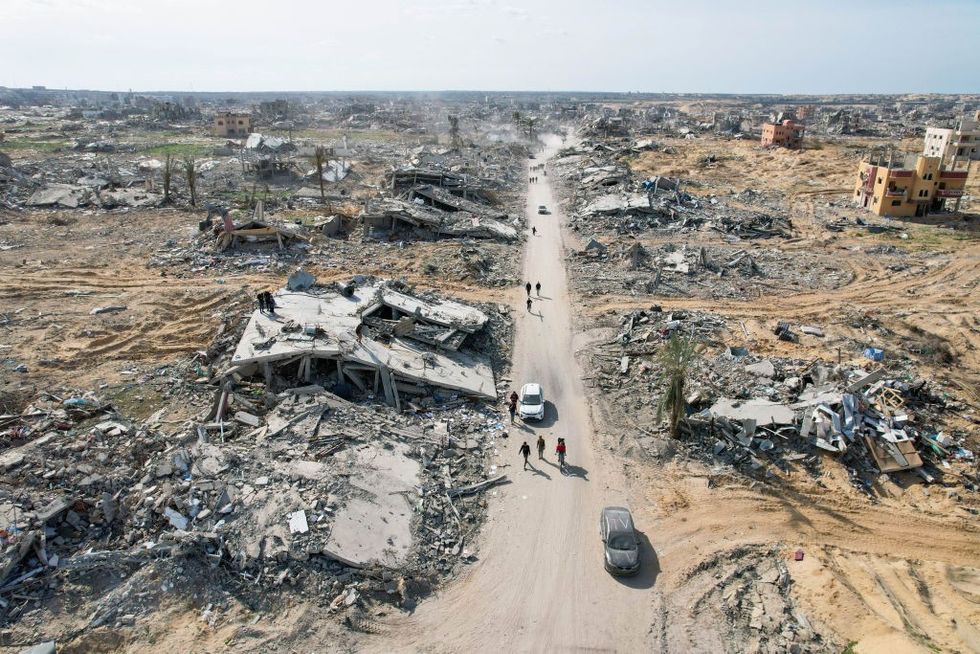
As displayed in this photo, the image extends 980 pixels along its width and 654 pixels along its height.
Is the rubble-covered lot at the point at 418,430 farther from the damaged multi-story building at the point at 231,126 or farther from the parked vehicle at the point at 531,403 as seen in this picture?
the damaged multi-story building at the point at 231,126

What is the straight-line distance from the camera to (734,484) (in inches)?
592

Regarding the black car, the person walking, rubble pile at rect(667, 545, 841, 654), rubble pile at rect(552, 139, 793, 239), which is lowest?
rubble pile at rect(667, 545, 841, 654)

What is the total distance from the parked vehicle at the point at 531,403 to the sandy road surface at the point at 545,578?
373 mm

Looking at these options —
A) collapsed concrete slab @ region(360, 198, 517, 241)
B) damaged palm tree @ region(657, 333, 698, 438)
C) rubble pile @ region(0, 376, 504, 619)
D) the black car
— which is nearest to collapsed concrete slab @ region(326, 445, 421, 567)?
rubble pile @ region(0, 376, 504, 619)

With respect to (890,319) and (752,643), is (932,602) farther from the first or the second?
(890,319)

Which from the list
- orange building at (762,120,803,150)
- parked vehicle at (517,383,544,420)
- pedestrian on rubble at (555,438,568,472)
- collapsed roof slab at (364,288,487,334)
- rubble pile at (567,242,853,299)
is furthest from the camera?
orange building at (762,120,803,150)

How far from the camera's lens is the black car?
1209 cm

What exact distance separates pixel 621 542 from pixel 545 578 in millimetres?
1784

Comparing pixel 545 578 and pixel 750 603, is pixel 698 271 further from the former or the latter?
pixel 545 578

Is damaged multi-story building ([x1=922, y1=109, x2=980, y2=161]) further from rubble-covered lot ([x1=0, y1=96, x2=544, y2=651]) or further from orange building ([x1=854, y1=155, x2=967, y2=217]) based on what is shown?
rubble-covered lot ([x1=0, y1=96, x2=544, y2=651])

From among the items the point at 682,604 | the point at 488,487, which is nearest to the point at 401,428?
the point at 488,487

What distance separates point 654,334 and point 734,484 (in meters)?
8.29

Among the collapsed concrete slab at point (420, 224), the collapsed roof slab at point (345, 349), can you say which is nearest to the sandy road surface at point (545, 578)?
the collapsed roof slab at point (345, 349)

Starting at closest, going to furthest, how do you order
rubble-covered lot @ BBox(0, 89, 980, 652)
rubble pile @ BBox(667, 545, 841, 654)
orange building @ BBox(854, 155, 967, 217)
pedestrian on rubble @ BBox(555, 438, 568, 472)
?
rubble pile @ BBox(667, 545, 841, 654) < rubble-covered lot @ BBox(0, 89, 980, 652) < pedestrian on rubble @ BBox(555, 438, 568, 472) < orange building @ BBox(854, 155, 967, 217)
